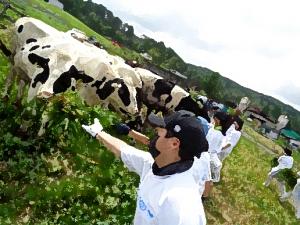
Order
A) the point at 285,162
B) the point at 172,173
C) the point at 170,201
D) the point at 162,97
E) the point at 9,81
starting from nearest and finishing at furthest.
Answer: the point at 170,201 < the point at 172,173 < the point at 9,81 < the point at 162,97 < the point at 285,162

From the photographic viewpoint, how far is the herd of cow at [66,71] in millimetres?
9742

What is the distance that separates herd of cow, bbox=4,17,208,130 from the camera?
974 centimetres

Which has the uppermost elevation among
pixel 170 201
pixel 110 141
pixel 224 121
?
pixel 170 201

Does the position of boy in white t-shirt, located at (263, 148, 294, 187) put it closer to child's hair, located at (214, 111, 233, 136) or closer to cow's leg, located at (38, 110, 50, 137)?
child's hair, located at (214, 111, 233, 136)

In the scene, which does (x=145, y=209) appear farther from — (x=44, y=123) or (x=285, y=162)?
(x=285, y=162)

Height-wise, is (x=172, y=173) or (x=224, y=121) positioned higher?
(x=172, y=173)

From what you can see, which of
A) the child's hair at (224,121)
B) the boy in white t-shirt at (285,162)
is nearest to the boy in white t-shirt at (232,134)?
the child's hair at (224,121)

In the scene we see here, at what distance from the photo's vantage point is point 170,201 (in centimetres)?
290

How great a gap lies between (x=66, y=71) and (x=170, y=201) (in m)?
7.38

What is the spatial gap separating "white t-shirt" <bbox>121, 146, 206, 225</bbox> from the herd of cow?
5.93 meters

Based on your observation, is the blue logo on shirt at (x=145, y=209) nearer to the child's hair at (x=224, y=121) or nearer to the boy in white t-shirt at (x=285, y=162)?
the child's hair at (x=224, y=121)

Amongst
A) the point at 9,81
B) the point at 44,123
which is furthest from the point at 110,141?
the point at 9,81

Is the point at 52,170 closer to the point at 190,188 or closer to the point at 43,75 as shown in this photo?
the point at 43,75

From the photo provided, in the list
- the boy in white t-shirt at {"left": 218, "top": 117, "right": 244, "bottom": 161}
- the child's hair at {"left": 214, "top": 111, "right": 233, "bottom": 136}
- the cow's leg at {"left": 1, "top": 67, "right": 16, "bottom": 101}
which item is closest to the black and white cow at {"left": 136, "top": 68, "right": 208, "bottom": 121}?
the boy in white t-shirt at {"left": 218, "top": 117, "right": 244, "bottom": 161}
